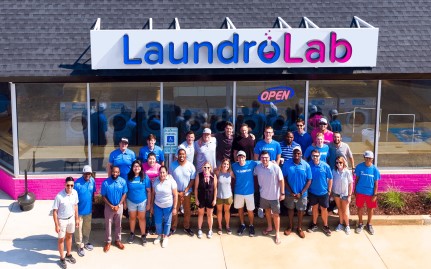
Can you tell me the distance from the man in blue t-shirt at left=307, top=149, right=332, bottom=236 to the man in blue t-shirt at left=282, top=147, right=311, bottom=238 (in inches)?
6.4

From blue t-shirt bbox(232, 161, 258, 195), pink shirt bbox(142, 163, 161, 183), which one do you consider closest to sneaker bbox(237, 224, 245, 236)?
blue t-shirt bbox(232, 161, 258, 195)

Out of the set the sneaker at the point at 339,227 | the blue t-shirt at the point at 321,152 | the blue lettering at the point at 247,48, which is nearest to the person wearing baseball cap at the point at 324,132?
the blue t-shirt at the point at 321,152

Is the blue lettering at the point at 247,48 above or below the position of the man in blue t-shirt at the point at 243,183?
above

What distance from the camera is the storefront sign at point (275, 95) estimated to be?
13328 mm

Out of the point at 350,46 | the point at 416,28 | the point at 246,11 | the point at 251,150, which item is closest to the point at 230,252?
the point at 251,150

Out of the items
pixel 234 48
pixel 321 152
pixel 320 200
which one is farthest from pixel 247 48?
pixel 320 200

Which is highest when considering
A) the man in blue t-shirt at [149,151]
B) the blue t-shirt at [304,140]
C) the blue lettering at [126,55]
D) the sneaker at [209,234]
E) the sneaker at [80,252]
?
the blue lettering at [126,55]

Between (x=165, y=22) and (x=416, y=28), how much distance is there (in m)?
5.41

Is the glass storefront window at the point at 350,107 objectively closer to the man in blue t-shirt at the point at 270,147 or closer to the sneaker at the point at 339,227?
the man in blue t-shirt at the point at 270,147

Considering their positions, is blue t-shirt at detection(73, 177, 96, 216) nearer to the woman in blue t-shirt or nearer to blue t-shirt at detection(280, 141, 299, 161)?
the woman in blue t-shirt

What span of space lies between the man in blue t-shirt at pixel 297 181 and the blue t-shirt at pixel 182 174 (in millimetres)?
1674

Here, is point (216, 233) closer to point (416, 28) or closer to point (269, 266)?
point (269, 266)

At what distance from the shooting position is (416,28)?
14047mm

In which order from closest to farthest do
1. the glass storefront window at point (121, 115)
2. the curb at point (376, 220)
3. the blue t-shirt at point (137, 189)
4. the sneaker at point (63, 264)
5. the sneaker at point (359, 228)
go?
the sneaker at point (63, 264)
the blue t-shirt at point (137, 189)
the sneaker at point (359, 228)
the curb at point (376, 220)
the glass storefront window at point (121, 115)
